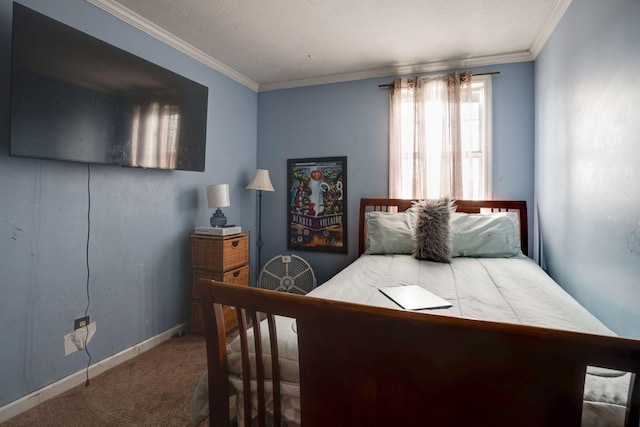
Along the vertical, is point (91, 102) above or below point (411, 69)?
below

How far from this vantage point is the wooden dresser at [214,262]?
2.54 meters

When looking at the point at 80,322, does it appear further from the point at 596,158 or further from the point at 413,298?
the point at 596,158

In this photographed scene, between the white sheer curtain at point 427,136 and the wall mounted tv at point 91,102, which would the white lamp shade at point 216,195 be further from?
the white sheer curtain at point 427,136

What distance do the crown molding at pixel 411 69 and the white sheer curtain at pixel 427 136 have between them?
12 cm

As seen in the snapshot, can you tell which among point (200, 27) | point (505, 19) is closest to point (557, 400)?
point (505, 19)

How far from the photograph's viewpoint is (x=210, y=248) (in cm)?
258

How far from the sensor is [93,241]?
202 cm

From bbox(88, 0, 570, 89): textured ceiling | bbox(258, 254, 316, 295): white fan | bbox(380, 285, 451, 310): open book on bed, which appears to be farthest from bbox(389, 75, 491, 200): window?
bbox(380, 285, 451, 310): open book on bed

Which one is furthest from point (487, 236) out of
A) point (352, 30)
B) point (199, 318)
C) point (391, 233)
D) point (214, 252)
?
point (199, 318)

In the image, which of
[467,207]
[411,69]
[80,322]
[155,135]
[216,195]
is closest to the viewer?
[80,322]

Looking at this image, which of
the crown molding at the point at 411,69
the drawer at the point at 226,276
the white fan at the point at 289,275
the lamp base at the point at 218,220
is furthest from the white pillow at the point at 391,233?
the crown molding at the point at 411,69

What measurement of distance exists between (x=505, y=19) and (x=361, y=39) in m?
1.06

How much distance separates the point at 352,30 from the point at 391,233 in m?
1.66

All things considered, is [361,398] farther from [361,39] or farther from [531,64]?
[531,64]
